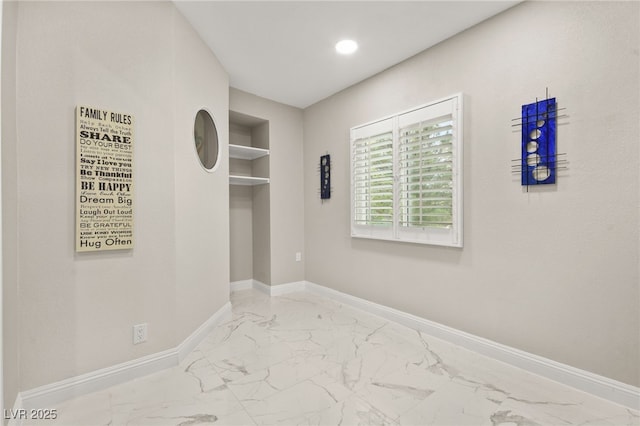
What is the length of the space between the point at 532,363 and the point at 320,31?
2.84 meters

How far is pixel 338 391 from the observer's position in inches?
70.7

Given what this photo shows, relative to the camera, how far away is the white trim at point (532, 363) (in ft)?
5.41

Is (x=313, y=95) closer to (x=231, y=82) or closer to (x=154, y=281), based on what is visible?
(x=231, y=82)

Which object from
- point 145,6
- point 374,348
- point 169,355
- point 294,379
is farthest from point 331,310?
point 145,6

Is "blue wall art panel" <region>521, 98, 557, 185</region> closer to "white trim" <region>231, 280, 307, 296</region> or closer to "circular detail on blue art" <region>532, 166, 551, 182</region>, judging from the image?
"circular detail on blue art" <region>532, 166, 551, 182</region>

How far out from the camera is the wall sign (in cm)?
173

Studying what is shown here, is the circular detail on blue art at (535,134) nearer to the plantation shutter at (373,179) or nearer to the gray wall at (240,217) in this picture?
the plantation shutter at (373,179)

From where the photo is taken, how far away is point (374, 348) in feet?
7.68

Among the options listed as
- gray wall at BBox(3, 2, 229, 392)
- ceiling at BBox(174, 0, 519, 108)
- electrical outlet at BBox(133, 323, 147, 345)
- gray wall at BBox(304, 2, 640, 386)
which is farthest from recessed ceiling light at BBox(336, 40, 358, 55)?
electrical outlet at BBox(133, 323, 147, 345)

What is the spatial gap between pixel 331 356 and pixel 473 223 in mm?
1479

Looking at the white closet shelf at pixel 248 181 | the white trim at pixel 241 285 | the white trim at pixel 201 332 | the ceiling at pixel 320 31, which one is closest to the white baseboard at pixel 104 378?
the white trim at pixel 201 332

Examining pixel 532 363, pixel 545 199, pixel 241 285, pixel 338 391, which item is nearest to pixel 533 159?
pixel 545 199

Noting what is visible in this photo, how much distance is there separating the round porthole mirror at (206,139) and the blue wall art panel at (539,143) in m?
2.43

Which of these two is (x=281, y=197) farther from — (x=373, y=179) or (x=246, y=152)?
(x=373, y=179)
